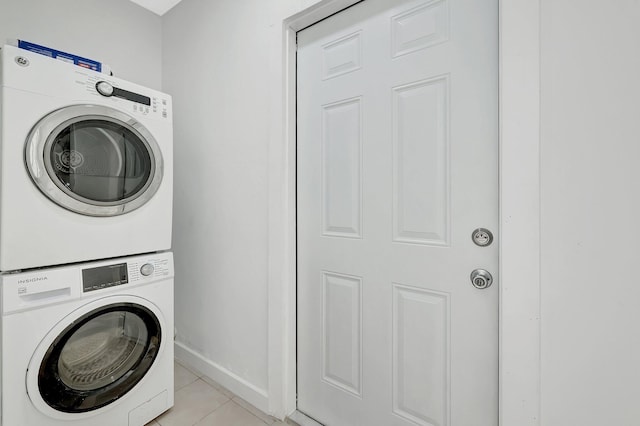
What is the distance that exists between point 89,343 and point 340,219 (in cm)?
126

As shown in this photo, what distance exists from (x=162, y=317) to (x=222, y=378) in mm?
615

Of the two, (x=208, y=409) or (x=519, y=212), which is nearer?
(x=519, y=212)

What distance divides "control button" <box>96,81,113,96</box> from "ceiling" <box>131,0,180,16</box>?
121 cm

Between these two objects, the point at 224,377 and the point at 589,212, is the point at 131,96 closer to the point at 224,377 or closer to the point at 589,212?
the point at 224,377

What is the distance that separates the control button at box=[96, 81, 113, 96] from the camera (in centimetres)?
120

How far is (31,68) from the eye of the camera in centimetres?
104

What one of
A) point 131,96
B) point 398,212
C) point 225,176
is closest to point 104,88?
point 131,96

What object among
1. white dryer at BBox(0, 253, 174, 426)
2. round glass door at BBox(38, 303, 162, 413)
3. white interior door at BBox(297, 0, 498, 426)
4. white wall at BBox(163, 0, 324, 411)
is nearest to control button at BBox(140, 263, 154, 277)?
white dryer at BBox(0, 253, 174, 426)

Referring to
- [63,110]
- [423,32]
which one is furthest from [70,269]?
[423,32]

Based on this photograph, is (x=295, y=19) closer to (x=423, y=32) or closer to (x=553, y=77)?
(x=423, y=32)

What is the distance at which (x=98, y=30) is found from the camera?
1.84 meters

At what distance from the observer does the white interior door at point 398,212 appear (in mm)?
967

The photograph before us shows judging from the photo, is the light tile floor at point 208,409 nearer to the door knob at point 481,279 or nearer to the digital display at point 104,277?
the digital display at point 104,277

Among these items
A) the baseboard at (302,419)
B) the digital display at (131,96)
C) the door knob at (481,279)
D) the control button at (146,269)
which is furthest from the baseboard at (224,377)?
the digital display at (131,96)
